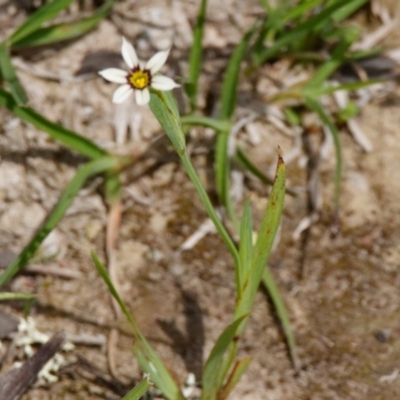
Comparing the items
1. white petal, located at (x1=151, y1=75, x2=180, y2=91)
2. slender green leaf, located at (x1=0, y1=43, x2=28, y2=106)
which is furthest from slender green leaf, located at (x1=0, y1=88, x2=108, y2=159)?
white petal, located at (x1=151, y1=75, x2=180, y2=91)

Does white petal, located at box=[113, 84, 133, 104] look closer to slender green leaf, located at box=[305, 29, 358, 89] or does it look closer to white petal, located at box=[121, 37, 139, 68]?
white petal, located at box=[121, 37, 139, 68]

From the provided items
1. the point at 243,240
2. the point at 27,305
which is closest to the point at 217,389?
the point at 243,240

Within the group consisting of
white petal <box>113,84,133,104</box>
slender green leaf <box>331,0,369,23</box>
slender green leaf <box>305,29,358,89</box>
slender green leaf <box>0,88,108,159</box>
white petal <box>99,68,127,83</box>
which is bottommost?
white petal <box>113,84,133,104</box>

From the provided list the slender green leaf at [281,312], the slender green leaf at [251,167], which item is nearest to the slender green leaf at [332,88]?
the slender green leaf at [251,167]

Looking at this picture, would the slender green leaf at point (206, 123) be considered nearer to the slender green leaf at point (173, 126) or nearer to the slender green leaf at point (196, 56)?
the slender green leaf at point (196, 56)

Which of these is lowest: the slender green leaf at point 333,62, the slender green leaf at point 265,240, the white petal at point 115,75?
the slender green leaf at point 265,240

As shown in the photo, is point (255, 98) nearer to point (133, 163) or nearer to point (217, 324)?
point (133, 163)

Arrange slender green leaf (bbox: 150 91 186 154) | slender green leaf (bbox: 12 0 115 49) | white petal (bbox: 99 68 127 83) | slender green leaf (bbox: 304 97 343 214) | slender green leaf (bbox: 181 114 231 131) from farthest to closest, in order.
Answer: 1. slender green leaf (bbox: 12 0 115 49)
2. slender green leaf (bbox: 304 97 343 214)
3. slender green leaf (bbox: 181 114 231 131)
4. white petal (bbox: 99 68 127 83)
5. slender green leaf (bbox: 150 91 186 154)
